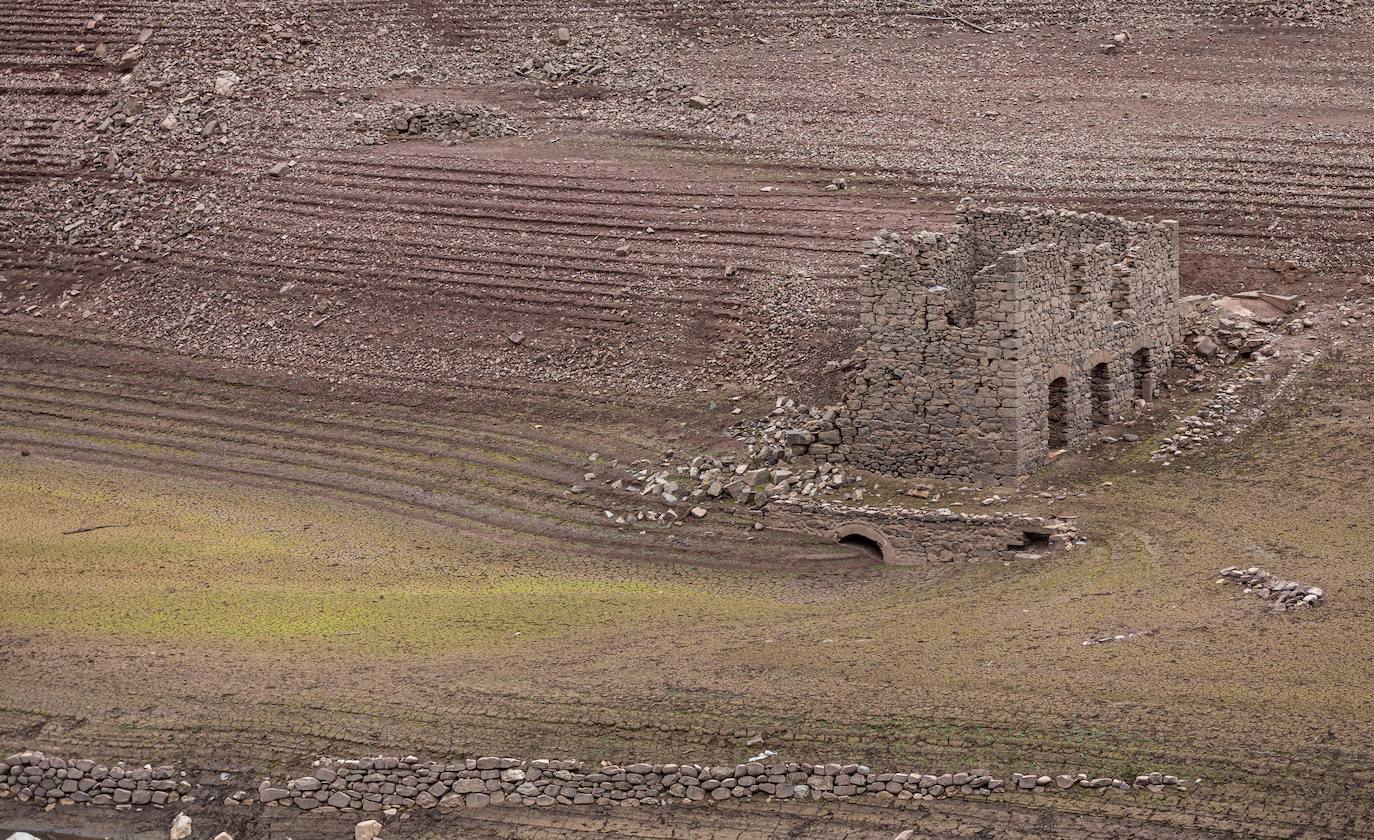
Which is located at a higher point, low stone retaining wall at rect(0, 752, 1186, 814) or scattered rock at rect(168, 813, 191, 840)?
low stone retaining wall at rect(0, 752, 1186, 814)

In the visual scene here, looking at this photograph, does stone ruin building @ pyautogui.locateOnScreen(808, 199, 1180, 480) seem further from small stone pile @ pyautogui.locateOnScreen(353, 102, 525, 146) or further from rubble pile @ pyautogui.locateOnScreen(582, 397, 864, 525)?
small stone pile @ pyautogui.locateOnScreen(353, 102, 525, 146)

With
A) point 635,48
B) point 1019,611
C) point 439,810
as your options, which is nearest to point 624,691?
point 439,810

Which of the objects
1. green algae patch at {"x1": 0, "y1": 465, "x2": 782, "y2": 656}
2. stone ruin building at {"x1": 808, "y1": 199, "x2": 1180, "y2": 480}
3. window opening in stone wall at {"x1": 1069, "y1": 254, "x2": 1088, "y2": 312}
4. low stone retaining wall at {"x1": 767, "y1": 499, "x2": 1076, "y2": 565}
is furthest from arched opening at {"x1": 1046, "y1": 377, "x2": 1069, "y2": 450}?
green algae patch at {"x1": 0, "y1": 465, "x2": 782, "y2": 656}

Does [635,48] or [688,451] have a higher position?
[635,48]

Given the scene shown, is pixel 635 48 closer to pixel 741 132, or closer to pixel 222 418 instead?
pixel 741 132

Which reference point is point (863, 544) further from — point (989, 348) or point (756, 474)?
point (989, 348)

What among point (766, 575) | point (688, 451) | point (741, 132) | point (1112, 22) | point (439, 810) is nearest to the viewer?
point (439, 810)

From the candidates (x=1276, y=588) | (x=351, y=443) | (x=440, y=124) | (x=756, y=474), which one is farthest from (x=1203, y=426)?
(x=440, y=124)
